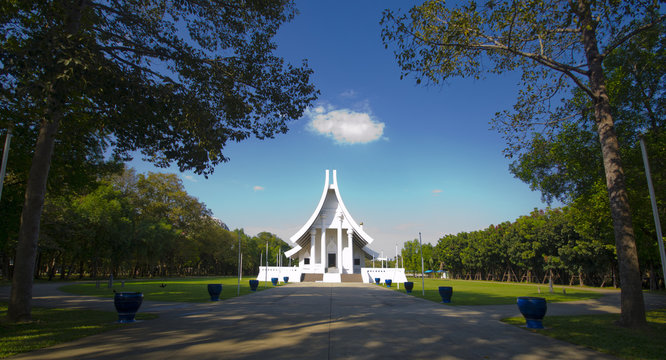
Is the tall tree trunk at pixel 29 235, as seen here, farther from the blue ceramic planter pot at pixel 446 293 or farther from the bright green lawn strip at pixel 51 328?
the blue ceramic planter pot at pixel 446 293

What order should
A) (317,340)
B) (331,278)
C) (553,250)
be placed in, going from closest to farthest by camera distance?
(317,340) < (553,250) < (331,278)

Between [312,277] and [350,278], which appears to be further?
[312,277]

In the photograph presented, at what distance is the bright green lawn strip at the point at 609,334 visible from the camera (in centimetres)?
656

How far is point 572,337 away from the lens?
7.72m

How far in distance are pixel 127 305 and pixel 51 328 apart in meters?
1.64

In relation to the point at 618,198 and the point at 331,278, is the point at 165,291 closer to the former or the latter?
the point at 331,278

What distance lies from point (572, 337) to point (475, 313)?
435 cm

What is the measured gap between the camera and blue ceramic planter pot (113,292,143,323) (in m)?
9.48

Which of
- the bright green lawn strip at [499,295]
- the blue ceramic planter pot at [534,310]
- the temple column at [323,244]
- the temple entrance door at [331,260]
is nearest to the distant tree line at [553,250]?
the bright green lawn strip at [499,295]

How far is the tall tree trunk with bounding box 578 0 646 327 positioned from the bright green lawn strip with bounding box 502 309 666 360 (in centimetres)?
61

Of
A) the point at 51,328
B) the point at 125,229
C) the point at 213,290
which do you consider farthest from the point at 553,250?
the point at 125,229

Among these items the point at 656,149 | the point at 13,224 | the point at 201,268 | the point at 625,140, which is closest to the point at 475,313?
the point at 656,149

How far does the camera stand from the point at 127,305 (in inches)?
374

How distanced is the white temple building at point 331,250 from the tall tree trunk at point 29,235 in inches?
1115
